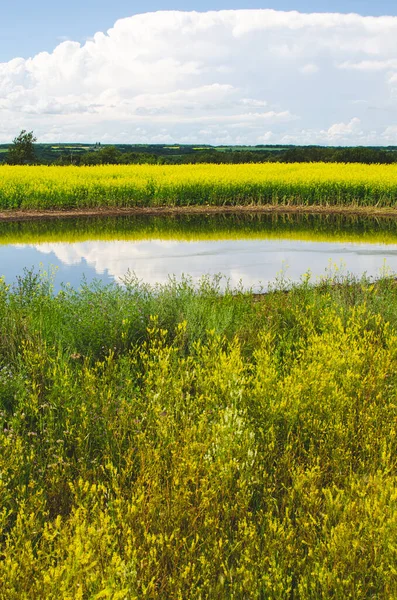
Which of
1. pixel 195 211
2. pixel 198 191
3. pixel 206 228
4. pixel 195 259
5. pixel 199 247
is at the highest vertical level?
pixel 198 191

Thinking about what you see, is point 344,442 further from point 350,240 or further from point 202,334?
point 350,240

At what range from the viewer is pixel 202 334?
23.2 ft

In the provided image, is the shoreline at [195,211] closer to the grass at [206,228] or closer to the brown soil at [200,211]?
the brown soil at [200,211]

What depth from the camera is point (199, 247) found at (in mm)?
18031

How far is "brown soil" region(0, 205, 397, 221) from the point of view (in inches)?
962

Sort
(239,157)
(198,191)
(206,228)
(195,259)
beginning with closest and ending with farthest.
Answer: (195,259), (206,228), (198,191), (239,157)

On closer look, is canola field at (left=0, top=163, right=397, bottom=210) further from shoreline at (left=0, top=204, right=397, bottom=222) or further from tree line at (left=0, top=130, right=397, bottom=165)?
tree line at (left=0, top=130, right=397, bottom=165)

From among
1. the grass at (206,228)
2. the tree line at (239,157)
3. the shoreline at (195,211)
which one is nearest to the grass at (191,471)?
the grass at (206,228)

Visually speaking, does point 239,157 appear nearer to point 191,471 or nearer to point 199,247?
point 199,247

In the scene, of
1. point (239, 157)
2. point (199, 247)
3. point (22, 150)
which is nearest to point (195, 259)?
point (199, 247)

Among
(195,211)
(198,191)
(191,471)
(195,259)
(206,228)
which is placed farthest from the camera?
(198,191)

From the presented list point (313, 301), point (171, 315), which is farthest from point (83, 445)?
point (313, 301)

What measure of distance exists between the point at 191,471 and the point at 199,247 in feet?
47.9

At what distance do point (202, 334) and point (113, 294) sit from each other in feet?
4.83
